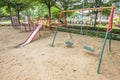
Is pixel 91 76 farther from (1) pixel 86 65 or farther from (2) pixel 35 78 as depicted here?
(2) pixel 35 78

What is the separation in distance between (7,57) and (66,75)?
2.71m

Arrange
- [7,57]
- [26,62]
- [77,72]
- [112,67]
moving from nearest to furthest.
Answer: [77,72], [112,67], [26,62], [7,57]

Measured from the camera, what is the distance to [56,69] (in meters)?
4.07

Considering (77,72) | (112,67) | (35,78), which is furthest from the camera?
(112,67)

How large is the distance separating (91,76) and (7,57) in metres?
3.29

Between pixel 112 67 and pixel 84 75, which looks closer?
pixel 84 75

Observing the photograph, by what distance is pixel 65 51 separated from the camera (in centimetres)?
579

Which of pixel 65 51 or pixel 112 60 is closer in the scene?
pixel 112 60

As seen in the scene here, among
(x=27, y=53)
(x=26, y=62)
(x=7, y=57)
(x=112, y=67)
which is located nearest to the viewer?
(x=112, y=67)

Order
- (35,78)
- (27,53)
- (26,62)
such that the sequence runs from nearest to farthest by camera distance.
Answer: (35,78)
(26,62)
(27,53)

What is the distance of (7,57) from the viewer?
5.28 m

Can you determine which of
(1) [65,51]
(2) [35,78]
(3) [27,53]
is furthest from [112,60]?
(3) [27,53]

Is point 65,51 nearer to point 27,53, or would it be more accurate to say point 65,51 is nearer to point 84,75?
point 27,53

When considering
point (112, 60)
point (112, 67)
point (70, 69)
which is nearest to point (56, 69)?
point (70, 69)
